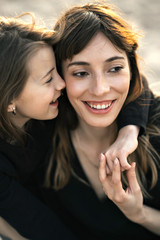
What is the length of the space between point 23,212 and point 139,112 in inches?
36.0

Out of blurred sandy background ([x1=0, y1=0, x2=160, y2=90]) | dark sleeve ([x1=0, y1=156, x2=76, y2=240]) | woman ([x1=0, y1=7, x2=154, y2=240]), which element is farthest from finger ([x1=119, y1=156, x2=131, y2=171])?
blurred sandy background ([x1=0, y1=0, x2=160, y2=90])

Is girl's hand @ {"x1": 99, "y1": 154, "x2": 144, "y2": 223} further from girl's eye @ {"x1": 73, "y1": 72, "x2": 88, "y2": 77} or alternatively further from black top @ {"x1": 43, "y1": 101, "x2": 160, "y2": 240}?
girl's eye @ {"x1": 73, "y1": 72, "x2": 88, "y2": 77}

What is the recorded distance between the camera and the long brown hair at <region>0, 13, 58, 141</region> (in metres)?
1.95

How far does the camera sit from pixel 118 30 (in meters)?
1.88

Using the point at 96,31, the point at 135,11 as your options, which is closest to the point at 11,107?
the point at 96,31

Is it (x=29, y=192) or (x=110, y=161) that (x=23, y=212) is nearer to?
(x=29, y=192)

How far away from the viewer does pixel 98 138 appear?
7.72 ft

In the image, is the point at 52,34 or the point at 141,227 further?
the point at 141,227

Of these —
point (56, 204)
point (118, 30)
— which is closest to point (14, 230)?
point (56, 204)

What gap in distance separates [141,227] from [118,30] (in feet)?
4.11

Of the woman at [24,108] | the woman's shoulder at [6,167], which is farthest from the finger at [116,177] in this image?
the woman's shoulder at [6,167]

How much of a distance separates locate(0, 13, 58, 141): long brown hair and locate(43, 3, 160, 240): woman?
117 mm

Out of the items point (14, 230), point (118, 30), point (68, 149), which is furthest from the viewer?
point (68, 149)

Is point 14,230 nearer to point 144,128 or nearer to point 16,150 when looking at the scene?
point 16,150
